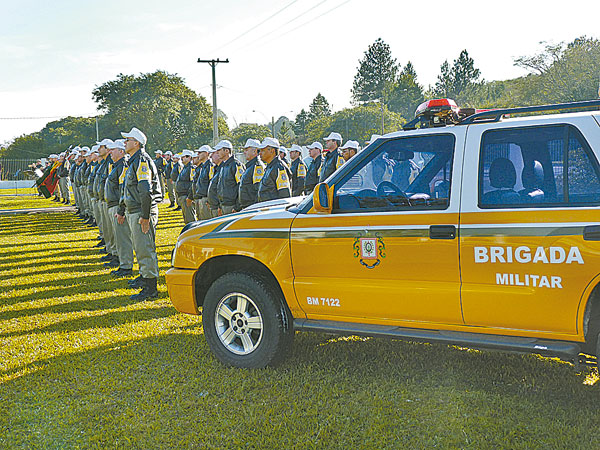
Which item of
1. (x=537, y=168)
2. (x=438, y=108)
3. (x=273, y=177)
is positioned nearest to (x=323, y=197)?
(x=438, y=108)

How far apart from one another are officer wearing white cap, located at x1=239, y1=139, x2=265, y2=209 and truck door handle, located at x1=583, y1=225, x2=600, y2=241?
263 inches

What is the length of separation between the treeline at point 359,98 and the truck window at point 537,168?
1888 inches

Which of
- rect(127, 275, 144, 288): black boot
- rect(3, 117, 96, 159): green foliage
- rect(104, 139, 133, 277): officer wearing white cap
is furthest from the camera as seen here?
rect(3, 117, 96, 159): green foliage

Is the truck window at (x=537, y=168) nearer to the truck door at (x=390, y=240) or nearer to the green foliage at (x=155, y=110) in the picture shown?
the truck door at (x=390, y=240)

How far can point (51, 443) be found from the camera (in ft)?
13.0

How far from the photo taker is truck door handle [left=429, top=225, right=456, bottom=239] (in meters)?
4.00

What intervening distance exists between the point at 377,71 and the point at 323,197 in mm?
99127

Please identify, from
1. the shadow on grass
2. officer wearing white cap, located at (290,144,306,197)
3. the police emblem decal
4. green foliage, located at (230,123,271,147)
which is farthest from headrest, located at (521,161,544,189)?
green foliage, located at (230,123,271,147)

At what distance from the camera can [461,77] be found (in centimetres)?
10031

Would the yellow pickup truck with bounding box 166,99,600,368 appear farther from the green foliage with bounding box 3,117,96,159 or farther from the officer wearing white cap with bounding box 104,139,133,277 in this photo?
the green foliage with bounding box 3,117,96,159

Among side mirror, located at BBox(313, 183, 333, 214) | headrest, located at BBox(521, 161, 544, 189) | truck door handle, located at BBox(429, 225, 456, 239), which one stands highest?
headrest, located at BBox(521, 161, 544, 189)

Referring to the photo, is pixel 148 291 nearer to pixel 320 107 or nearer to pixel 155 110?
pixel 155 110

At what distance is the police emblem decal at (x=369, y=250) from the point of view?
4.27 meters

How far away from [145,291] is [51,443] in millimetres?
4095
